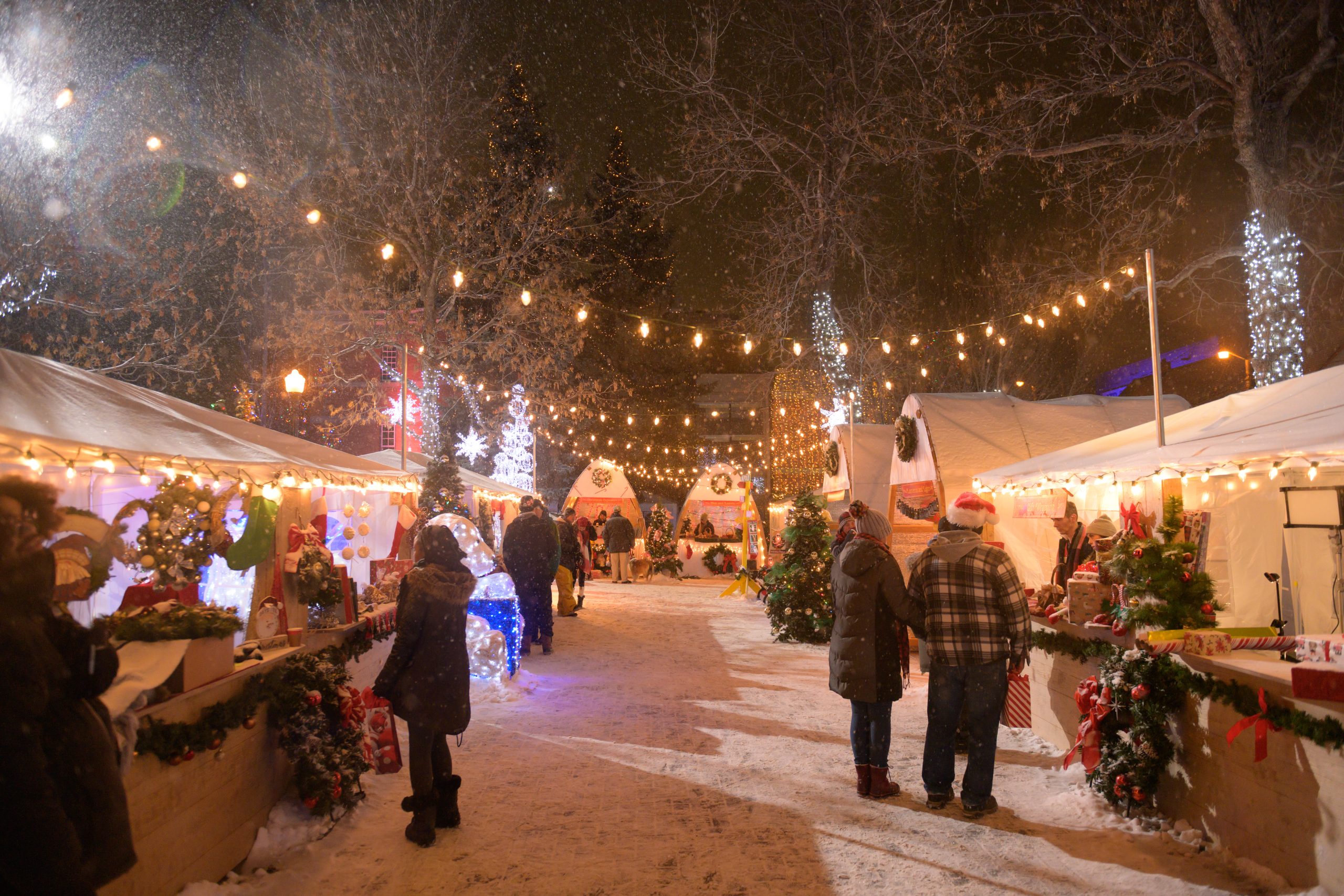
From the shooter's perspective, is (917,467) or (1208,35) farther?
(917,467)

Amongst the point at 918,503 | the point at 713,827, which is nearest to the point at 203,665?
the point at 713,827

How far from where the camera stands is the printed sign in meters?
11.8

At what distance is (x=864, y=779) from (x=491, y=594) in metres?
4.65

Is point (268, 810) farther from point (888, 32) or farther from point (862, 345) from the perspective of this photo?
point (862, 345)

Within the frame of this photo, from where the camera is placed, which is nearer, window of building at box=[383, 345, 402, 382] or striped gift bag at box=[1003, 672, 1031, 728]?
striped gift bag at box=[1003, 672, 1031, 728]

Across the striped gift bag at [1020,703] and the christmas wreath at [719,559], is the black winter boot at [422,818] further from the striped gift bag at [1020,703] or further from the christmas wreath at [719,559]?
the christmas wreath at [719,559]

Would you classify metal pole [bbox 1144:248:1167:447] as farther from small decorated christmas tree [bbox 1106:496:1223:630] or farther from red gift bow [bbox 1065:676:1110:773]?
red gift bow [bbox 1065:676:1110:773]

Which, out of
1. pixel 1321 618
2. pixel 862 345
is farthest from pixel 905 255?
pixel 1321 618

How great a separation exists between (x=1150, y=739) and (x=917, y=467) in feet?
26.2

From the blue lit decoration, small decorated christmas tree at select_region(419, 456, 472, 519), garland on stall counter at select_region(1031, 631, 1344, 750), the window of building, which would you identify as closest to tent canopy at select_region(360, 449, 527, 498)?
small decorated christmas tree at select_region(419, 456, 472, 519)

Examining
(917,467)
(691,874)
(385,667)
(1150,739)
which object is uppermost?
(917,467)

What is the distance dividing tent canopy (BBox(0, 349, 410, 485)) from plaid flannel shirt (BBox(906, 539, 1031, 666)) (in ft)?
14.3

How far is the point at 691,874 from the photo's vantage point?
4137 millimetres

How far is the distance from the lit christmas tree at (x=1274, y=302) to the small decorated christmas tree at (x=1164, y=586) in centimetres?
719
